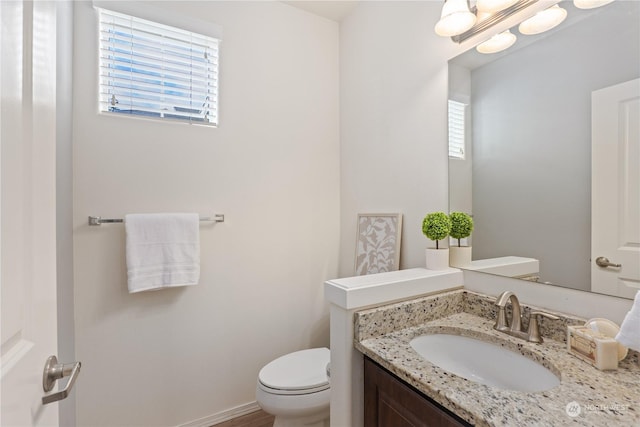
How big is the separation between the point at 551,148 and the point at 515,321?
60 centimetres

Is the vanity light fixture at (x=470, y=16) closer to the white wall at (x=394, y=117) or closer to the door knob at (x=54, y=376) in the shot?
the white wall at (x=394, y=117)

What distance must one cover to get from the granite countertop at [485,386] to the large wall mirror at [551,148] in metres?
0.20

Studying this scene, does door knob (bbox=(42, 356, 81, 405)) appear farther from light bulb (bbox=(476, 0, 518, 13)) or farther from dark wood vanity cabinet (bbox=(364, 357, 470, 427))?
light bulb (bbox=(476, 0, 518, 13))

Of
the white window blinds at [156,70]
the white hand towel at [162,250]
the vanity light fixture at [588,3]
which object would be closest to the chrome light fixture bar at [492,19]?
the vanity light fixture at [588,3]

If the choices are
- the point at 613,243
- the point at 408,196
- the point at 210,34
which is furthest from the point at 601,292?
the point at 210,34

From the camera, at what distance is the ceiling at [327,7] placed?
190 cm

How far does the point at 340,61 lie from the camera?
6.90ft

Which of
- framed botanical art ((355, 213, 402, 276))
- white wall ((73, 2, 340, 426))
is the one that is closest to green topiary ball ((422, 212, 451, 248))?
framed botanical art ((355, 213, 402, 276))

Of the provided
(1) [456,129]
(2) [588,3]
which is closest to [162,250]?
(1) [456,129]

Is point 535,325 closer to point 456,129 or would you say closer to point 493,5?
point 456,129

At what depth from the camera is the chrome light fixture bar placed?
1061 mm

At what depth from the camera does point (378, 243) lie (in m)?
1.70

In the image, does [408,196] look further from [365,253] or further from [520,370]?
[520,370]

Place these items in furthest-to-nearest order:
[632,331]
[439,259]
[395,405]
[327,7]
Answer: [327,7]
[439,259]
[395,405]
[632,331]
